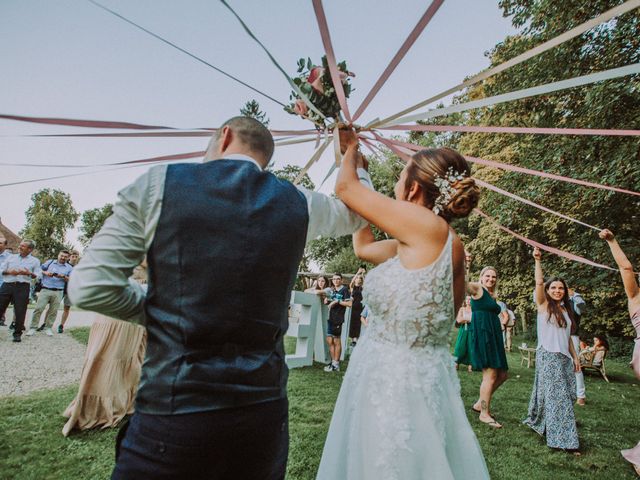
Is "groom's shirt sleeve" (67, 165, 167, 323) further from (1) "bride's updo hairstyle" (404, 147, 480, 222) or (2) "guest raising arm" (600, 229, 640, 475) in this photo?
(2) "guest raising arm" (600, 229, 640, 475)

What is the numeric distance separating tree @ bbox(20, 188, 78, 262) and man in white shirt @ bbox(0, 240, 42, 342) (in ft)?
170

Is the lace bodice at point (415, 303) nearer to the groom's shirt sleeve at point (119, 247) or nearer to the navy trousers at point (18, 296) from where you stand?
the groom's shirt sleeve at point (119, 247)

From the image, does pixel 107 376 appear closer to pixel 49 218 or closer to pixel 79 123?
pixel 79 123

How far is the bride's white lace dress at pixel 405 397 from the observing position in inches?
70.6

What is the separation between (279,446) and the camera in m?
1.45

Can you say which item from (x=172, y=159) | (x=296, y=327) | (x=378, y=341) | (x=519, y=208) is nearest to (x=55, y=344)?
(x=296, y=327)

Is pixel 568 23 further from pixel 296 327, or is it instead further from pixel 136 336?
pixel 136 336

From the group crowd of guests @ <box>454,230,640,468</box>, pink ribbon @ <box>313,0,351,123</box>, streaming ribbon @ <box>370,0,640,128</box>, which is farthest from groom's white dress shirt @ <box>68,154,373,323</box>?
crowd of guests @ <box>454,230,640,468</box>

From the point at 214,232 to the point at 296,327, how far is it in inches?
307

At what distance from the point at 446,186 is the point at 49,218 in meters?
65.6

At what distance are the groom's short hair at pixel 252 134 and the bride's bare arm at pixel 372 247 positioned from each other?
0.85m

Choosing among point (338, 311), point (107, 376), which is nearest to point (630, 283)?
point (107, 376)

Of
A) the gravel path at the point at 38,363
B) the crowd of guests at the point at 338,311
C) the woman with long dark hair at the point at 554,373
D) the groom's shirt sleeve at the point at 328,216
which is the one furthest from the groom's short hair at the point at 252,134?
the crowd of guests at the point at 338,311

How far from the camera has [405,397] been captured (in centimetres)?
190
